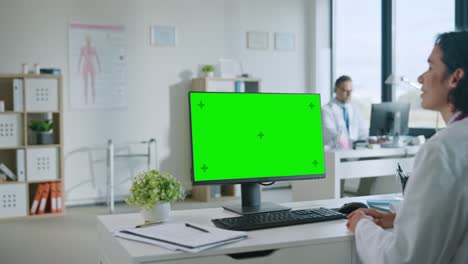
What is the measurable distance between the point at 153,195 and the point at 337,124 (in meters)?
3.95

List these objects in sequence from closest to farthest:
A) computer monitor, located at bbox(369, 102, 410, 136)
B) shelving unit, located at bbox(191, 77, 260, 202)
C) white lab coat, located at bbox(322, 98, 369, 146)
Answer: computer monitor, located at bbox(369, 102, 410, 136) < white lab coat, located at bbox(322, 98, 369, 146) < shelving unit, located at bbox(191, 77, 260, 202)

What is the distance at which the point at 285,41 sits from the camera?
7082mm

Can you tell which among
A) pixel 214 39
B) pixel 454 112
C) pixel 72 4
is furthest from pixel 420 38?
pixel 454 112

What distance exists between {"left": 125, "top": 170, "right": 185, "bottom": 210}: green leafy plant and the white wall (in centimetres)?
440

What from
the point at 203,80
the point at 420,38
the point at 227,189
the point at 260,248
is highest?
the point at 420,38

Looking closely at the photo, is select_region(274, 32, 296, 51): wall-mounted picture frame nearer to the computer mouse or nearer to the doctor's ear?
the computer mouse

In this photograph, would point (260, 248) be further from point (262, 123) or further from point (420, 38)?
point (420, 38)

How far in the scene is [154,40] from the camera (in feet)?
20.6

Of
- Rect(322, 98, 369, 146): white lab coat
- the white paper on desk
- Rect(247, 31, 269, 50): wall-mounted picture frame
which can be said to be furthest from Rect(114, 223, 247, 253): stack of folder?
Rect(247, 31, 269, 50): wall-mounted picture frame

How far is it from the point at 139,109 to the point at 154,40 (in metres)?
0.83

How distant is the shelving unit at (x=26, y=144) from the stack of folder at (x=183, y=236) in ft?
13.4

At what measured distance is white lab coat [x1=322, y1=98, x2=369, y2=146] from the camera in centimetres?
520

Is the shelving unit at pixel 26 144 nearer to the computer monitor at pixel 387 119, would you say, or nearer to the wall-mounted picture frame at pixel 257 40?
the wall-mounted picture frame at pixel 257 40

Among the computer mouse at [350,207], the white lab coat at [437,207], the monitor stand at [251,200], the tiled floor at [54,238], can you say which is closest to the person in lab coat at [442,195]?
the white lab coat at [437,207]
